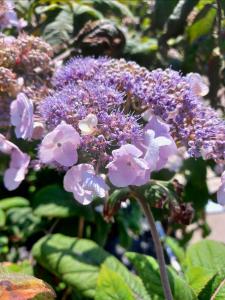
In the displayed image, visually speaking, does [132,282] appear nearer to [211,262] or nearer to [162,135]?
[211,262]

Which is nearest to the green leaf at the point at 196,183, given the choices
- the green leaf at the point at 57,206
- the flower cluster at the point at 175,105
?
the green leaf at the point at 57,206

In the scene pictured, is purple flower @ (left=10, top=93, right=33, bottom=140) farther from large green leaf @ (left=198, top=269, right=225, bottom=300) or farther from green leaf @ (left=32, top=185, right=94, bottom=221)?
green leaf @ (left=32, top=185, right=94, bottom=221)

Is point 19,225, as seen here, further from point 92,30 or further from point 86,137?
point 86,137

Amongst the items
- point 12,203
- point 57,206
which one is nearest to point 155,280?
point 57,206

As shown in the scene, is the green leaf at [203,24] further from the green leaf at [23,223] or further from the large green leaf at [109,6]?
the green leaf at [23,223]

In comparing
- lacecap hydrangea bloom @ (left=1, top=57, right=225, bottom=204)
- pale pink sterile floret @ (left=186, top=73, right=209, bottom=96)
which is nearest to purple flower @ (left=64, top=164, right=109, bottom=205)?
lacecap hydrangea bloom @ (left=1, top=57, right=225, bottom=204)
